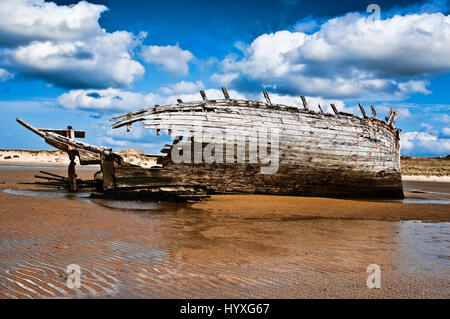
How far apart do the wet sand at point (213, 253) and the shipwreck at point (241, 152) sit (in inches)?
118

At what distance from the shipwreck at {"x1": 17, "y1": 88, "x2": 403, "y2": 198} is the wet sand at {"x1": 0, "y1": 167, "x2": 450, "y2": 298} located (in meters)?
2.99

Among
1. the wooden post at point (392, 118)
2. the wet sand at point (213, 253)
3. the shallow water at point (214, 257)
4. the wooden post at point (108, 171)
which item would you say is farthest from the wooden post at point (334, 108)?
the wooden post at point (108, 171)

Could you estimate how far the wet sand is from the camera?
139 inches

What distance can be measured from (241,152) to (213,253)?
7.38 meters

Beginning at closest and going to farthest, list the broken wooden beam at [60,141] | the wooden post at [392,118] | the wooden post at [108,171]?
the wooden post at [108,171] < the broken wooden beam at [60,141] < the wooden post at [392,118]

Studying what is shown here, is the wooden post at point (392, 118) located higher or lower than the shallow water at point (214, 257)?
higher

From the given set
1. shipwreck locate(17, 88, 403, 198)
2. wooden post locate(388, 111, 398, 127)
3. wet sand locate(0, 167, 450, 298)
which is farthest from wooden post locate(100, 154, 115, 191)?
wooden post locate(388, 111, 398, 127)

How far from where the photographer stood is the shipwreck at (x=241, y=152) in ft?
38.0

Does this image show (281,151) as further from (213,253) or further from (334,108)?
(213,253)

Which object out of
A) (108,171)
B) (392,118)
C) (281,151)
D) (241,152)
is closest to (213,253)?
(241,152)

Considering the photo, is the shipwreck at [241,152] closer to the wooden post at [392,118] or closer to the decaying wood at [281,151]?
the decaying wood at [281,151]

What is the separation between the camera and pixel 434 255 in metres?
5.20

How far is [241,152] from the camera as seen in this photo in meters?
12.0
